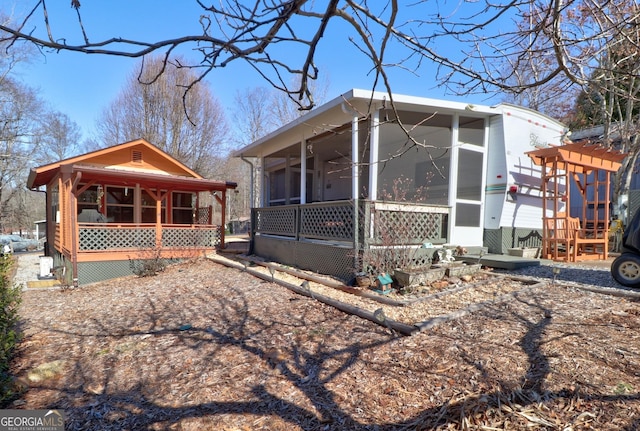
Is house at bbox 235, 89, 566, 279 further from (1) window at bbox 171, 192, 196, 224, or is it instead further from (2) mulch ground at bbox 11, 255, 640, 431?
(1) window at bbox 171, 192, 196, 224

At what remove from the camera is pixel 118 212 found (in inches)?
510

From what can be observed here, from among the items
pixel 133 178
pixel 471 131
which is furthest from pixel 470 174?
pixel 133 178

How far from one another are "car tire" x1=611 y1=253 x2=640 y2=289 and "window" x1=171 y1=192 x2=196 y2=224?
46.7 feet

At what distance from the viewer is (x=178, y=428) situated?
2.57 meters

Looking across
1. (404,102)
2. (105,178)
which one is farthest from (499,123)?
(105,178)

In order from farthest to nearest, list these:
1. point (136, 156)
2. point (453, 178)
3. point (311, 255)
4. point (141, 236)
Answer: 1. point (136, 156)
2. point (141, 236)
3. point (311, 255)
4. point (453, 178)

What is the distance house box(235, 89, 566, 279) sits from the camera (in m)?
6.33

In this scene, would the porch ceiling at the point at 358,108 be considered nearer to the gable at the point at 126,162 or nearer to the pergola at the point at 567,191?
the pergola at the point at 567,191

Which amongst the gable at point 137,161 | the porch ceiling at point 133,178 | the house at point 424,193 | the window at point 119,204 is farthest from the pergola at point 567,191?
the window at point 119,204

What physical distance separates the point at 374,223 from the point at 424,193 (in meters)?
3.77

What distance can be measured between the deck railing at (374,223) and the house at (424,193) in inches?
0.8

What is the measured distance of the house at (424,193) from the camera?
6.33 m

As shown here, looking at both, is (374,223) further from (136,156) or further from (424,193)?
(136,156)

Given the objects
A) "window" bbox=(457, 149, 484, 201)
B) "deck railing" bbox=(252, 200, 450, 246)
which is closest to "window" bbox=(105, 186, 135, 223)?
"deck railing" bbox=(252, 200, 450, 246)
